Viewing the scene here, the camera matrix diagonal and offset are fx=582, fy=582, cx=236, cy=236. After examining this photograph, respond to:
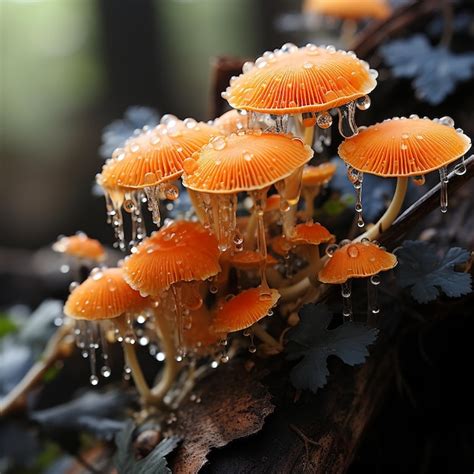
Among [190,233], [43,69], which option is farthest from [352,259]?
[43,69]

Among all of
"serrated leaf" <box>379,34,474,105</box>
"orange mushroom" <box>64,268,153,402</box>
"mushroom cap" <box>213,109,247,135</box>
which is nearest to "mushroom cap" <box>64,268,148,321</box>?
"orange mushroom" <box>64,268,153,402</box>

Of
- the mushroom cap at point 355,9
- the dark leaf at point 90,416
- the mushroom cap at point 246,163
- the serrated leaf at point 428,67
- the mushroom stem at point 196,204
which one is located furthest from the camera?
the mushroom cap at point 355,9

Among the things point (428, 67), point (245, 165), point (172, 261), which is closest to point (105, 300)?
point (172, 261)

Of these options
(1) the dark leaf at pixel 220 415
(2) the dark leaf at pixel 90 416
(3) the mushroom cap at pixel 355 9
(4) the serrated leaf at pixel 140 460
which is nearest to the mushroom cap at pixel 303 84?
(1) the dark leaf at pixel 220 415

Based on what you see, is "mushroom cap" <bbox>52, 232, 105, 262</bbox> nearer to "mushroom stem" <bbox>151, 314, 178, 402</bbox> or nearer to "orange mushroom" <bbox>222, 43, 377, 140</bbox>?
"mushroom stem" <bbox>151, 314, 178, 402</bbox>

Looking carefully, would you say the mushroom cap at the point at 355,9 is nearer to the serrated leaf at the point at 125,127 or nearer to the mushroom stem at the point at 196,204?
the serrated leaf at the point at 125,127

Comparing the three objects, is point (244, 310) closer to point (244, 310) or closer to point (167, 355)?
point (244, 310)
